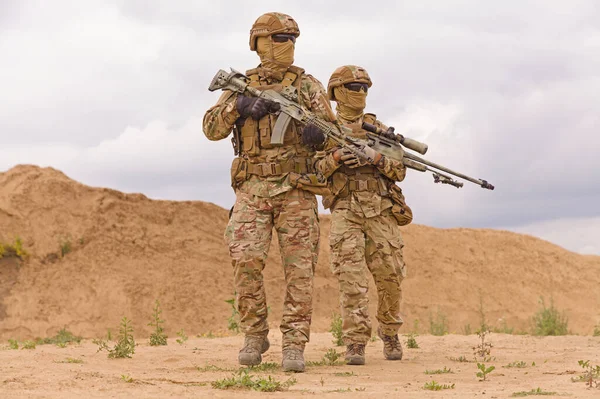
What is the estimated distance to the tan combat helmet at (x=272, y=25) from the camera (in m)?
7.41

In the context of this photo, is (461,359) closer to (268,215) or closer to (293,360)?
(293,360)

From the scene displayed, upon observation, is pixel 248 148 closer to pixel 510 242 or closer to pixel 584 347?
pixel 584 347

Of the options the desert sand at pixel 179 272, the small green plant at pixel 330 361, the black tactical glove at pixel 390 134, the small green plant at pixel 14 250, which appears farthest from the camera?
the small green plant at pixel 14 250

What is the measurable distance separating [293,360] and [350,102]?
106 inches

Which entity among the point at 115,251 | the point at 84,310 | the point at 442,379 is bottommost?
the point at 442,379

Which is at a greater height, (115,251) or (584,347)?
(115,251)

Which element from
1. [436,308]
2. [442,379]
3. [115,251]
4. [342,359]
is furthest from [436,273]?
[442,379]

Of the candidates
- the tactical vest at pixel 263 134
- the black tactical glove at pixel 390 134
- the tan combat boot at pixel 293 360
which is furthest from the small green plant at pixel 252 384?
the black tactical glove at pixel 390 134

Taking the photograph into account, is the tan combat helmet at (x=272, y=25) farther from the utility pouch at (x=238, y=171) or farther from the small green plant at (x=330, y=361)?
the small green plant at (x=330, y=361)

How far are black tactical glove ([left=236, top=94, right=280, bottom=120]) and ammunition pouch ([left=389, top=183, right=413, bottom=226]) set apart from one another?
1.75 metres

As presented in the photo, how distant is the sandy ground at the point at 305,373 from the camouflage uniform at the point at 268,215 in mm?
546

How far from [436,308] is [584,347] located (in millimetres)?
7777

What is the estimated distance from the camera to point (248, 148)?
24.2 feet

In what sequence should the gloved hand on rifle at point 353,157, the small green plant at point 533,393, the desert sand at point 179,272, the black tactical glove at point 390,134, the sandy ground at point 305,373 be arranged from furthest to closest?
1. the desert sand at point 179,272
2. the black tactical glove at point 390,134
3. the gloved hand on rifle at point 353,157
4. the sandy ground at point 305,373
5. the small green plant at point 533,393
